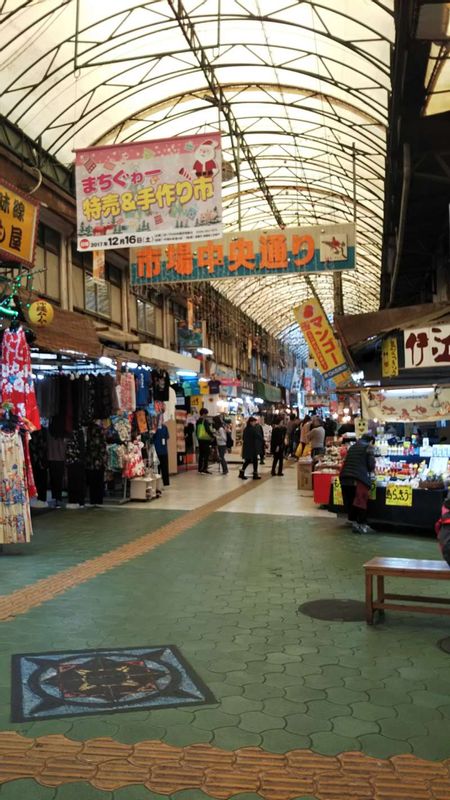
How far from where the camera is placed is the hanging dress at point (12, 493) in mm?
7988

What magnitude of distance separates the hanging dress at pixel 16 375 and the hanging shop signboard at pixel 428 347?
525 cm

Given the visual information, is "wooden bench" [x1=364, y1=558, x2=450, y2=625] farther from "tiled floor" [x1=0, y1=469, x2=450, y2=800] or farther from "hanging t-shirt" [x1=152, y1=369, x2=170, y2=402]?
"hanging t-shirt" [x1=152, y1=369, x2=170, y2=402]

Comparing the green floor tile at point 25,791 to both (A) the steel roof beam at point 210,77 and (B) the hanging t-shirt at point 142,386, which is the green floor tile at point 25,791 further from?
(A) the steel roof beam at point 210,77

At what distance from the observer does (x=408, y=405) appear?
9.73 meters

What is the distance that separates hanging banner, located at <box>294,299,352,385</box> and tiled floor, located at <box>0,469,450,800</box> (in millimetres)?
7980

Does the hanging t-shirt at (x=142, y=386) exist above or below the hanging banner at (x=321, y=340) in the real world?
below

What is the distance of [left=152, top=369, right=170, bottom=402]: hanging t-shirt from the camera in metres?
14.6

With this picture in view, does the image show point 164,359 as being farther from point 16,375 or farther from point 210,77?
point 210,77

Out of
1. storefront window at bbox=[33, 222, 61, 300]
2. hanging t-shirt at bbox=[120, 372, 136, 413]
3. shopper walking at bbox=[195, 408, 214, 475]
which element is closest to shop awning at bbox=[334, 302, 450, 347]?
hanging t-shirt at bbox=[120, 372, 136, 413]

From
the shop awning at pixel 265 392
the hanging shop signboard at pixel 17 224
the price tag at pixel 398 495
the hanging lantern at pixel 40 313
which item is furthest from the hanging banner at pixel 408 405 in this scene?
the shop awning at pixel 265 392

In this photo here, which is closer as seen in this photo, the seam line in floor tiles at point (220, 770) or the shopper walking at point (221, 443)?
the seam line in floor tiles at point (220, 770)

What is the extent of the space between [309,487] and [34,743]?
503 inches

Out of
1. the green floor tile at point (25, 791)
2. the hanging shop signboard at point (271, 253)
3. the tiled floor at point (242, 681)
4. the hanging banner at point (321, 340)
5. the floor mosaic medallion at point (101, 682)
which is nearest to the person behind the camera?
the green floor tile at point (25, 791)

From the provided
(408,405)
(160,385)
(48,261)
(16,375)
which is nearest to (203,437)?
(160,385)
